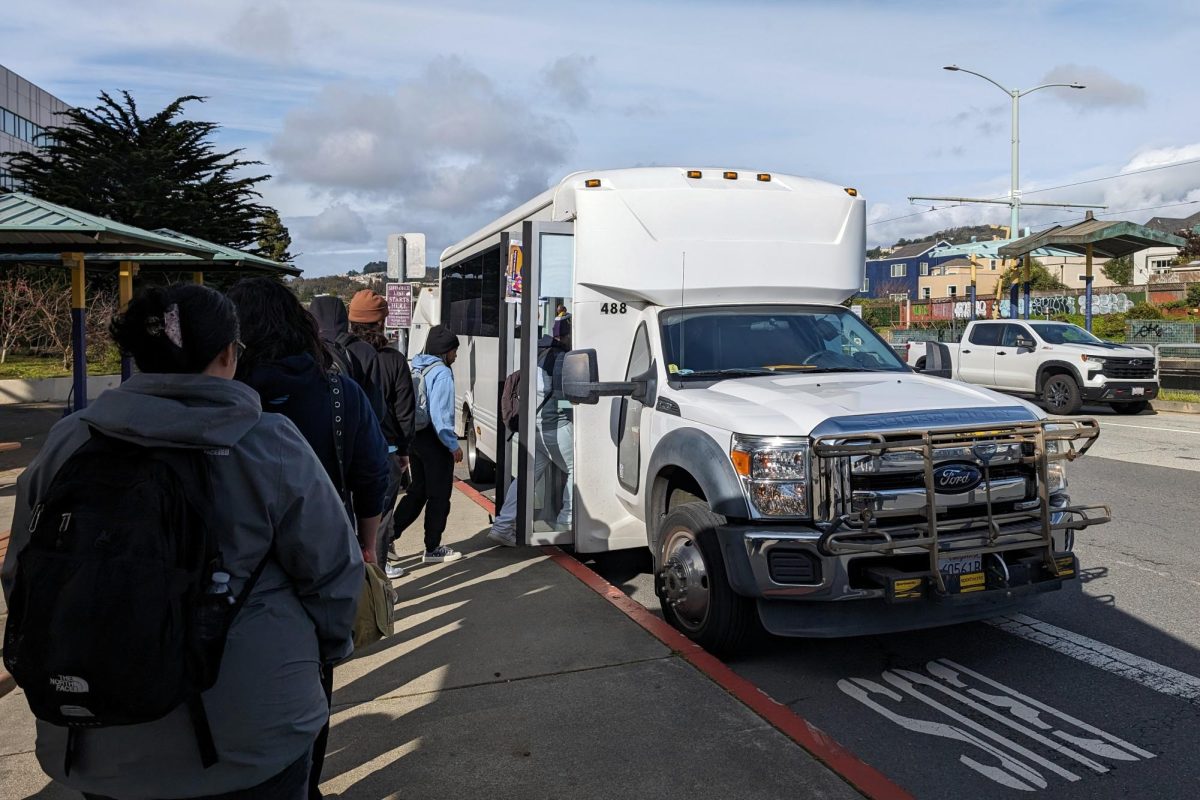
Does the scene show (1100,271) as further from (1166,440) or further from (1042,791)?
(1042,791)

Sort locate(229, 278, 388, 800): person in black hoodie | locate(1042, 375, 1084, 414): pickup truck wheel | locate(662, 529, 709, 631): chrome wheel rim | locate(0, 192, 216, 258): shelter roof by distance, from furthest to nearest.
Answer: locate(1042, 375, 1084, 414): pickup truck wheel
locate(0, 192, 216, 258): shelter roof
locate(662, 529, 709, 631): chrome wheel rim
locate(229, 278, 388, 800): person in black hoodie

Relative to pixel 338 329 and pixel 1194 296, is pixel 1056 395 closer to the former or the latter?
pixel 338 329

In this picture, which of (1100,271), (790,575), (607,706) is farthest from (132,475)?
(1100,271)

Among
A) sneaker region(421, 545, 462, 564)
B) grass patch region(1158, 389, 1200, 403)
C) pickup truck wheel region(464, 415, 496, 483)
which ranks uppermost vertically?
grass patch region(1158, 389, 1200, 403)

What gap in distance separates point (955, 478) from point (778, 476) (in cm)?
86

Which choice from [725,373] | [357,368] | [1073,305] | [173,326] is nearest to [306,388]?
[173,326]

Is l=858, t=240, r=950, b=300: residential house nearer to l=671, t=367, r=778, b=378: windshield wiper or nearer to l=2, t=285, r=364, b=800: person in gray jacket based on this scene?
l=671, t=367, r=778, b=378: windshield wiper

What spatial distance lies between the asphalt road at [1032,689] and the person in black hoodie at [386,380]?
2017 millimetres

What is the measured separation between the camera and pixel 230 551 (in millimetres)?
2148

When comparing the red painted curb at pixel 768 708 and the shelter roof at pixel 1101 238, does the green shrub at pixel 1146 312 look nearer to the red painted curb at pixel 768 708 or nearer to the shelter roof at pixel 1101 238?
the shelter roof at pixel 1101 238

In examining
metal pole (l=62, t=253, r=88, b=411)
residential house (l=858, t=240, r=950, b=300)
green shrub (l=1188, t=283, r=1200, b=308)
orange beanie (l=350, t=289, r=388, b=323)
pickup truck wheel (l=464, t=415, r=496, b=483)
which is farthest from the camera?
residential house (l=858, t=240, r=950, b=300)

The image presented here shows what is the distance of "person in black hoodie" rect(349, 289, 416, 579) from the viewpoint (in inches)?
214

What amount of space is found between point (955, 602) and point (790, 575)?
0.82 meters

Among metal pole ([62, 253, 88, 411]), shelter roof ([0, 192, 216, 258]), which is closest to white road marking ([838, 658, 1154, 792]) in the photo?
shelter roof ([0, 192, 216, 258])
